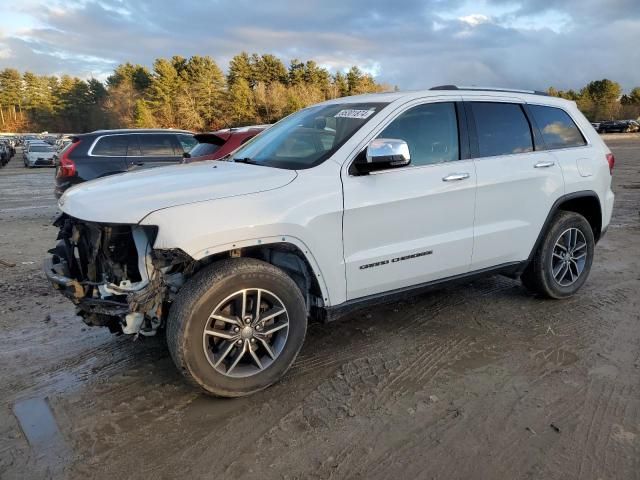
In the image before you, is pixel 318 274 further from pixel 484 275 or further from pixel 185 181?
pixel 484 275

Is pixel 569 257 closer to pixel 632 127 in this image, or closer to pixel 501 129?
pixel 501 129

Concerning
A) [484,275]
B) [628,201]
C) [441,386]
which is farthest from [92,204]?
[628,201]

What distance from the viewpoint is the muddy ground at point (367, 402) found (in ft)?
8.44

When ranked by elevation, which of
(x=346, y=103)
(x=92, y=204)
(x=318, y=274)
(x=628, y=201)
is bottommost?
(x=628, y=201)

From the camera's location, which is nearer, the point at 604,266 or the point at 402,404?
the point at 402,404

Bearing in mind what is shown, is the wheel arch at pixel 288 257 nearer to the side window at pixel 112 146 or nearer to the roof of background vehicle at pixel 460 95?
the roof of background vehicle at pixel 460 95

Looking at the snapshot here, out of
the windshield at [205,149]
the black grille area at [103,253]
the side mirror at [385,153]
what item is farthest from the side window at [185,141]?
the side mirror at [385,153]

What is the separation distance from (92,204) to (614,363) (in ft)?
11.9

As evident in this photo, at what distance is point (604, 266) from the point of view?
5918 millimetres

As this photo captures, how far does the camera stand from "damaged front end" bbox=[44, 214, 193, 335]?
2.99 metres

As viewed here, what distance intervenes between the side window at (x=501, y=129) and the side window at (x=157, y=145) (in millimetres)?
7701

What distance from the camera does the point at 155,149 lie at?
10.3m

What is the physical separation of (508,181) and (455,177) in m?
0.61

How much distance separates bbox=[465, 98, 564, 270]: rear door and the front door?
16cm
